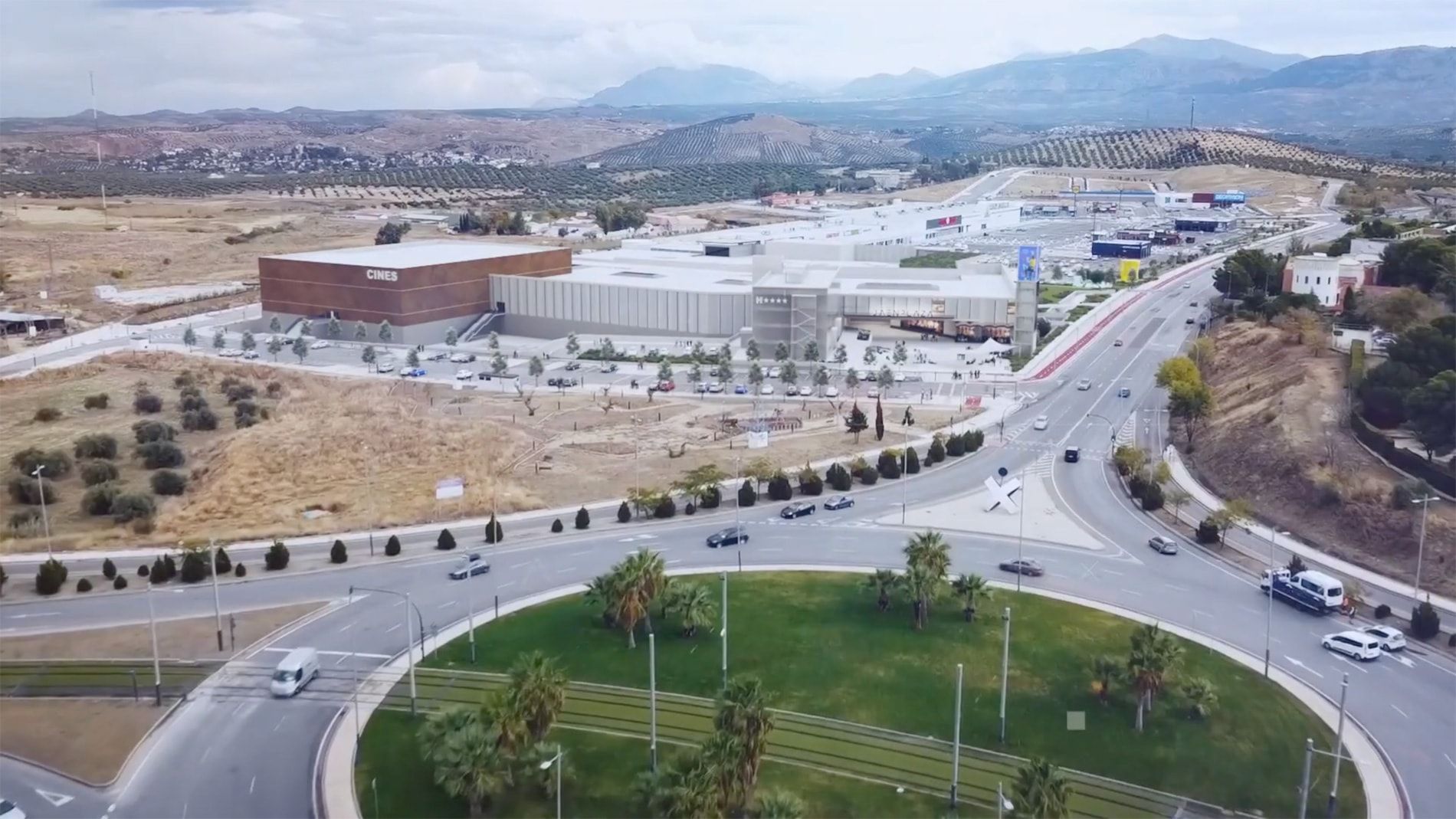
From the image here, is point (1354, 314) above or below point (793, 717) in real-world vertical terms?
above

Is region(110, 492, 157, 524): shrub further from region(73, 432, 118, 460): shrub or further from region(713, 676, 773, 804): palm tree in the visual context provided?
region(713, 676, 773, 804): palm tree

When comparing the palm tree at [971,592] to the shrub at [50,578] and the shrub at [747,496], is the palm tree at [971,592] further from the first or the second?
the shrub at [50,578]

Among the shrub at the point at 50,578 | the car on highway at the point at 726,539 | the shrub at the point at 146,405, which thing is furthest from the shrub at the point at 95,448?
the car on highway at the point at 726,539

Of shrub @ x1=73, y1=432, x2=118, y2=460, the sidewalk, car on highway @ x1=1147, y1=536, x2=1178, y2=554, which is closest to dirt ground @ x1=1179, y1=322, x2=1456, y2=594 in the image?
the sidewalk

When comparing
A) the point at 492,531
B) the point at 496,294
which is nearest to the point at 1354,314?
the point at 492,531

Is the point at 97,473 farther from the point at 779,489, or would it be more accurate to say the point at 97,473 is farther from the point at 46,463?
the point at 779,489

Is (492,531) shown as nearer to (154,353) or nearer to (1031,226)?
(154,353)

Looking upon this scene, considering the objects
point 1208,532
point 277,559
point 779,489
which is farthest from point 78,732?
point 1208,532

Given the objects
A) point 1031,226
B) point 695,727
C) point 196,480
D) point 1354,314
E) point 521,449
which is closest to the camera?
point 695,727
